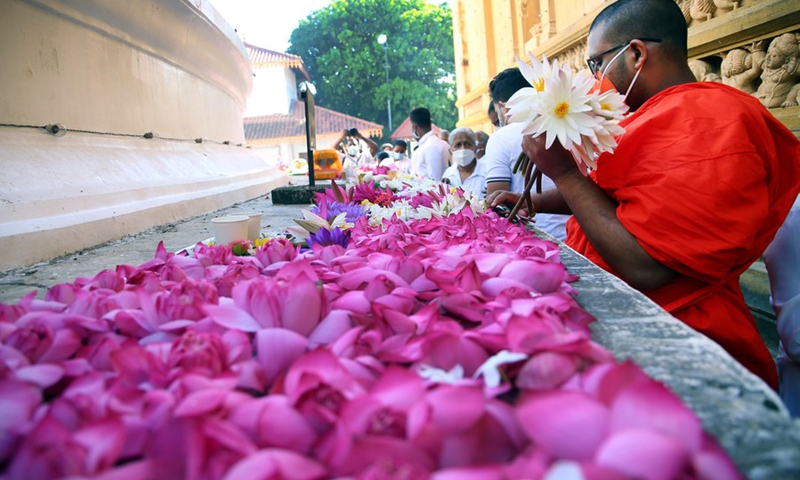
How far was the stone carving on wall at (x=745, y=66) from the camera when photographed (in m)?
3.56

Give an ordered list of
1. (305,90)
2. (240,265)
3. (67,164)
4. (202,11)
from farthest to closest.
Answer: (305,90) < (202,11) < (67,164) < (240,265)

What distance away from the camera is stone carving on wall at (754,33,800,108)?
129 inches

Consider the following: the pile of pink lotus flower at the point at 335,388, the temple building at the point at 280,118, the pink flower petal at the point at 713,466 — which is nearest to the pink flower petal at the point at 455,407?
the pile of pink lotus flower at the point at 335,388

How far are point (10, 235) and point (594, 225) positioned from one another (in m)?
2.01

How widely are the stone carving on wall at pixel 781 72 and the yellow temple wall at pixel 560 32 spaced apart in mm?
34

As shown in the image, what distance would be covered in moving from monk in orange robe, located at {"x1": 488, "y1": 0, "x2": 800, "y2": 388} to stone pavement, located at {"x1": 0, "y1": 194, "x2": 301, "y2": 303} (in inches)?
61.7

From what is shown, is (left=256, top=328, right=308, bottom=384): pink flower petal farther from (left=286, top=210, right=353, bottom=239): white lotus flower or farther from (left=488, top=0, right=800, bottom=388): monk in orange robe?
(left=488, top=0, right=800, bottom=388): monk in orange robe

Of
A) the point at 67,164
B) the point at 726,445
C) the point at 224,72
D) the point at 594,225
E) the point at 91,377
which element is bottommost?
the point at 726,445

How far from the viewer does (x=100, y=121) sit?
3.05 metres

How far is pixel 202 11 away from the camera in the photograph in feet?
14.6

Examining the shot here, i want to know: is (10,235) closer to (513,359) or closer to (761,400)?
(513,359)

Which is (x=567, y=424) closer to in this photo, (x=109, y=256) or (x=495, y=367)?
(x=495, y=367)

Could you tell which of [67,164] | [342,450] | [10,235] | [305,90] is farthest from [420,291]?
[305,90]

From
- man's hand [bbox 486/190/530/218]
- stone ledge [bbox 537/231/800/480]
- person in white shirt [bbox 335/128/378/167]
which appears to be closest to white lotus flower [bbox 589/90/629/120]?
stone ledge [bbox 537/231/800/480]
